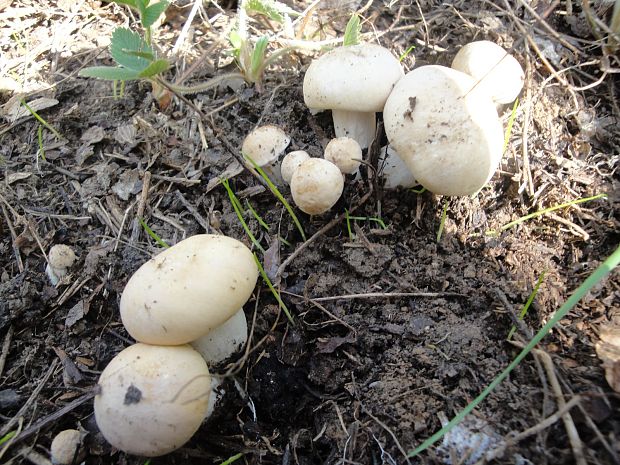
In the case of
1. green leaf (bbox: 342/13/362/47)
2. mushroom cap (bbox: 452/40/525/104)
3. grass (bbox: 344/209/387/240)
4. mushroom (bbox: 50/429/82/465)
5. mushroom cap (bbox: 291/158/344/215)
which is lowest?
mushroom (bbox: 50/429/82/465)

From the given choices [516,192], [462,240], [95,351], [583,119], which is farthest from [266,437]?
[583,119]

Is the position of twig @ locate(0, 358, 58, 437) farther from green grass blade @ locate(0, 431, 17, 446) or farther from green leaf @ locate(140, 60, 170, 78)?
green leaf @ locate(140, 60, 170, 78)

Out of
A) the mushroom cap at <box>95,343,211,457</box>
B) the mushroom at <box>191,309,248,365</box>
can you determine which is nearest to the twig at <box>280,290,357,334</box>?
the mushroom at <box>191,309,248,365</box>

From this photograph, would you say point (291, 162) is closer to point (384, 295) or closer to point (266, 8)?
point (384, 295)

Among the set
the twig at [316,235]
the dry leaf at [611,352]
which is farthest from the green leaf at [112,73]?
the dry leaf at [611,352]

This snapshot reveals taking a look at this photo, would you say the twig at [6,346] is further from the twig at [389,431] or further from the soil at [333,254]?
the twig at [389,431]

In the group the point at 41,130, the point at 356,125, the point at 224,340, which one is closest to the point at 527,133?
the point at 356,125

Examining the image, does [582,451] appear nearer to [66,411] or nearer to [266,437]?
[266,437]
